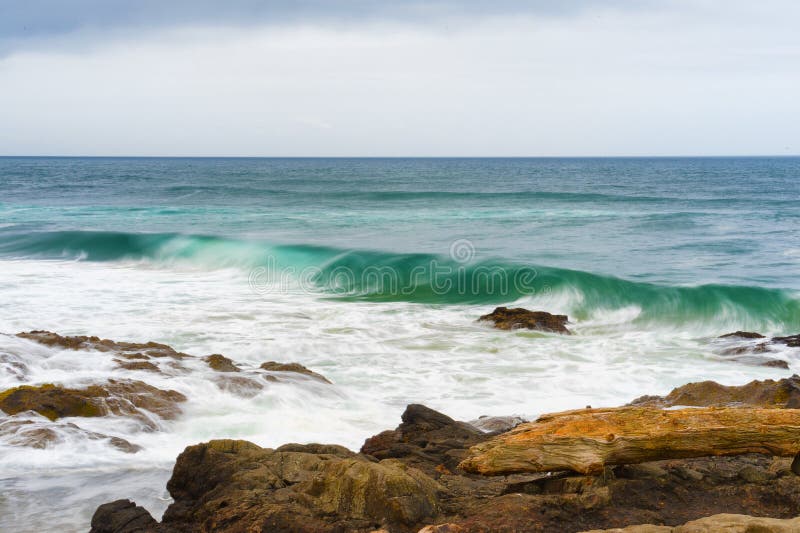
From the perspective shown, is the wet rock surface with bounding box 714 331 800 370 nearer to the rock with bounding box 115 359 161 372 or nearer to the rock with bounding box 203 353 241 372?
the rock with bounding box 203 353 241 372

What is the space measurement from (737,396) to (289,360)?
5993 millimetres

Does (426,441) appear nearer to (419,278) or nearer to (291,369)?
(291,369)

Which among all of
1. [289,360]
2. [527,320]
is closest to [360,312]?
[527,320]

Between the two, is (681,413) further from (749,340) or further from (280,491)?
(749,340)

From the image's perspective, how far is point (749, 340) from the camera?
11.8 m

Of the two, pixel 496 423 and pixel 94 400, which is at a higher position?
pixel 94 400

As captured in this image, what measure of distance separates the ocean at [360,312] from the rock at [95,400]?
19 centimetres

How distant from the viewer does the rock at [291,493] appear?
13.2 feet

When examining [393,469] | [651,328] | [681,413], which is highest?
[681,413]

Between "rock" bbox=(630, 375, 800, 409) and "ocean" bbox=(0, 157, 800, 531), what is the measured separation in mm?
1118

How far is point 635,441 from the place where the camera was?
14.2 feet

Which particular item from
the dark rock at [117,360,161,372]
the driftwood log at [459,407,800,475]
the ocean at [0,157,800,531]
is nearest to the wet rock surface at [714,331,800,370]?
the ocean at [0,157,800,531]

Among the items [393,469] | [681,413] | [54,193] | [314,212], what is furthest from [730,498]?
[54,193]

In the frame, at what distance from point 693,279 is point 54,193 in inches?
1849
